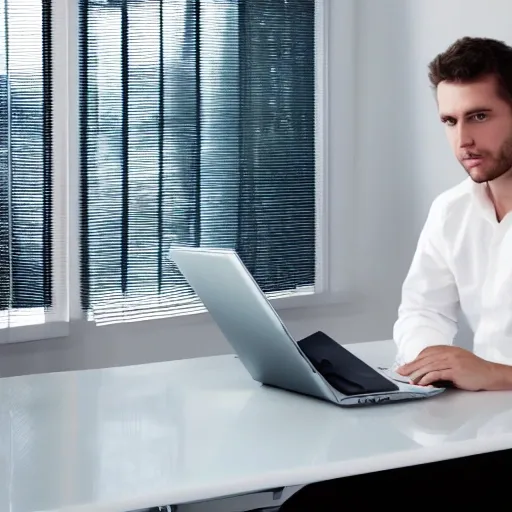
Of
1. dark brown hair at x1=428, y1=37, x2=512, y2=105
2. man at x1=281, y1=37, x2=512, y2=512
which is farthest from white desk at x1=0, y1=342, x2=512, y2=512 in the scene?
dark brown hair at x1=428, y1=37, x2=512, y2=105

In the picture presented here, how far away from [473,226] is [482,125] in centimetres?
25

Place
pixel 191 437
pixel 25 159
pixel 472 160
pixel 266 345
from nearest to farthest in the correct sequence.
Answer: pixel 191 437 → pixel 266 345 → pixel 472 160 → pixel 25 159

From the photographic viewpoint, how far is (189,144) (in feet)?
10.00

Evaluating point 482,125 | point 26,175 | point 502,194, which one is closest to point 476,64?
point 482,125

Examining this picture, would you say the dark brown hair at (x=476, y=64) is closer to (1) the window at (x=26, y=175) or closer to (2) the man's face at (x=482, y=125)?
(2) the man's face at (x=482, y=125)

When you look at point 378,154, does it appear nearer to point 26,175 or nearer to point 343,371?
point 26,175

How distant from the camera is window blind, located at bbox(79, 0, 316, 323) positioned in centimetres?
286

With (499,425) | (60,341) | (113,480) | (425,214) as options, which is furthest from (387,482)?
(425,214)

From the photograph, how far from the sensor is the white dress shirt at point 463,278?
7.02 feet

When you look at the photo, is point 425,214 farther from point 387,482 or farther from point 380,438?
point 380,438

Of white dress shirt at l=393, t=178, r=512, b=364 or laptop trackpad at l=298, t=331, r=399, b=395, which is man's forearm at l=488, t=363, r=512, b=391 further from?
white dress shirt at l=393, t=178, r=512, b=364

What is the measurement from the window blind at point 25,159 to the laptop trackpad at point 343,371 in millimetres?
1269

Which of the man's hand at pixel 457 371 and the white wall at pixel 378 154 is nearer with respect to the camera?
the man's hand at pixel 457 371

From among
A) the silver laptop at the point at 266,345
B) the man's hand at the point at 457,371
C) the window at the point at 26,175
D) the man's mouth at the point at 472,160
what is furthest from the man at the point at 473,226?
the window at the point at 26,175
